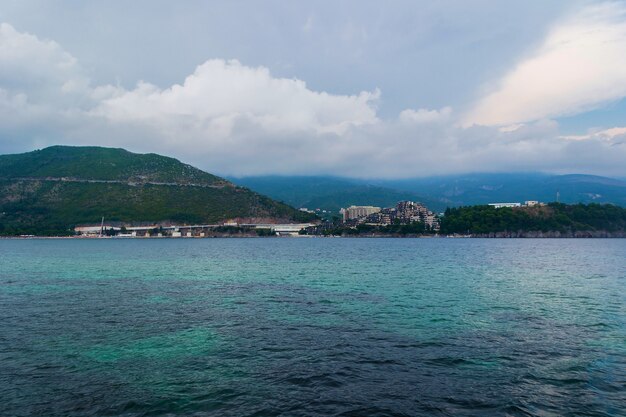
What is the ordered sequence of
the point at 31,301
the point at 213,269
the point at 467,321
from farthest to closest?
the point at 213,269 → the point at 31,301 → the point at 467,321

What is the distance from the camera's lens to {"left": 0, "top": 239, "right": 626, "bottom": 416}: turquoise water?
14625mm

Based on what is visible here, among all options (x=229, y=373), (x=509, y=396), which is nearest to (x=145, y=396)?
(x=229, y=373)

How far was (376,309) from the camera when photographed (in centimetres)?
3098

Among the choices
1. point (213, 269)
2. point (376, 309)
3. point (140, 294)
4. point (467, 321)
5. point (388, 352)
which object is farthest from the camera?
point (213, 269)

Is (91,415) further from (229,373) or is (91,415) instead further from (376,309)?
(376,309)

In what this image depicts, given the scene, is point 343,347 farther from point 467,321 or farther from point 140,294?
point 140,294

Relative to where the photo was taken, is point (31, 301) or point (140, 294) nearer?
point (31, 301)

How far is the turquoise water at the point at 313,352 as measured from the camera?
576 inches

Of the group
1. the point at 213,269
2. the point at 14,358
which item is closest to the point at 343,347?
the point at 14,358

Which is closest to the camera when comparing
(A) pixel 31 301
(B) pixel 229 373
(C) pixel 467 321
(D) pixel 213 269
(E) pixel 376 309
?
(B) pixel 229 373

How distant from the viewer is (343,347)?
21250 millimetres

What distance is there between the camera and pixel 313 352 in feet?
67.1

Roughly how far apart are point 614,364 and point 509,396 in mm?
7213

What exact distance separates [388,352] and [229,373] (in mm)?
7539
